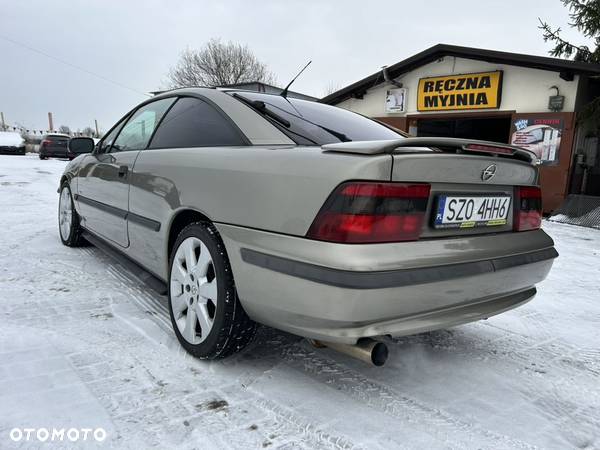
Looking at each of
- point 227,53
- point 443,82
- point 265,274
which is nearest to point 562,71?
point 443,82

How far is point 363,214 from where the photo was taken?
158 cm

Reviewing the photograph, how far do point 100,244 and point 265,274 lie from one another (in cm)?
237

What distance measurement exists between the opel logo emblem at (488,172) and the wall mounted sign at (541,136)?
908cm

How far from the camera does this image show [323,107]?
2.83 meters

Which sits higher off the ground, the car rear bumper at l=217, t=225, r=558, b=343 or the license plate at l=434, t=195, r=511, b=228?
the license plate at l=434, t=195, r=511, b=228

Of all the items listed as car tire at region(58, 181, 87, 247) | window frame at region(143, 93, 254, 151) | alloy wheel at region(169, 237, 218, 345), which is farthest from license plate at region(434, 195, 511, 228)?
car tire at region(58, 181, 87, 247)

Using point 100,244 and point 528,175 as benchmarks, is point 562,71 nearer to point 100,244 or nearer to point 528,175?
point 528,175

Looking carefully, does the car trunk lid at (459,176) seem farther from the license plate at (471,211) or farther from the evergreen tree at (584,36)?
the evergreen tree at (584,36)

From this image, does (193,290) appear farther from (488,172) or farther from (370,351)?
(488,172)

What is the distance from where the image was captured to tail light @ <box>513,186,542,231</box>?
2.17m

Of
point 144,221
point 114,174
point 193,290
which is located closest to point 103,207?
point 114,174

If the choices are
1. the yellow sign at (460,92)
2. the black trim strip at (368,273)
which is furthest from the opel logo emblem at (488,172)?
the yellow sign at (460,92)

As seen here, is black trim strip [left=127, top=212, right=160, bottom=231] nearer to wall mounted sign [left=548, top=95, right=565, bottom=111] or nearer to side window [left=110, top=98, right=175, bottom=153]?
side window [left=110, top=98, right=175, bottom=153]

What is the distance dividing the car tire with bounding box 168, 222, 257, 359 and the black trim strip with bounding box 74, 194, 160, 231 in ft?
1.02
